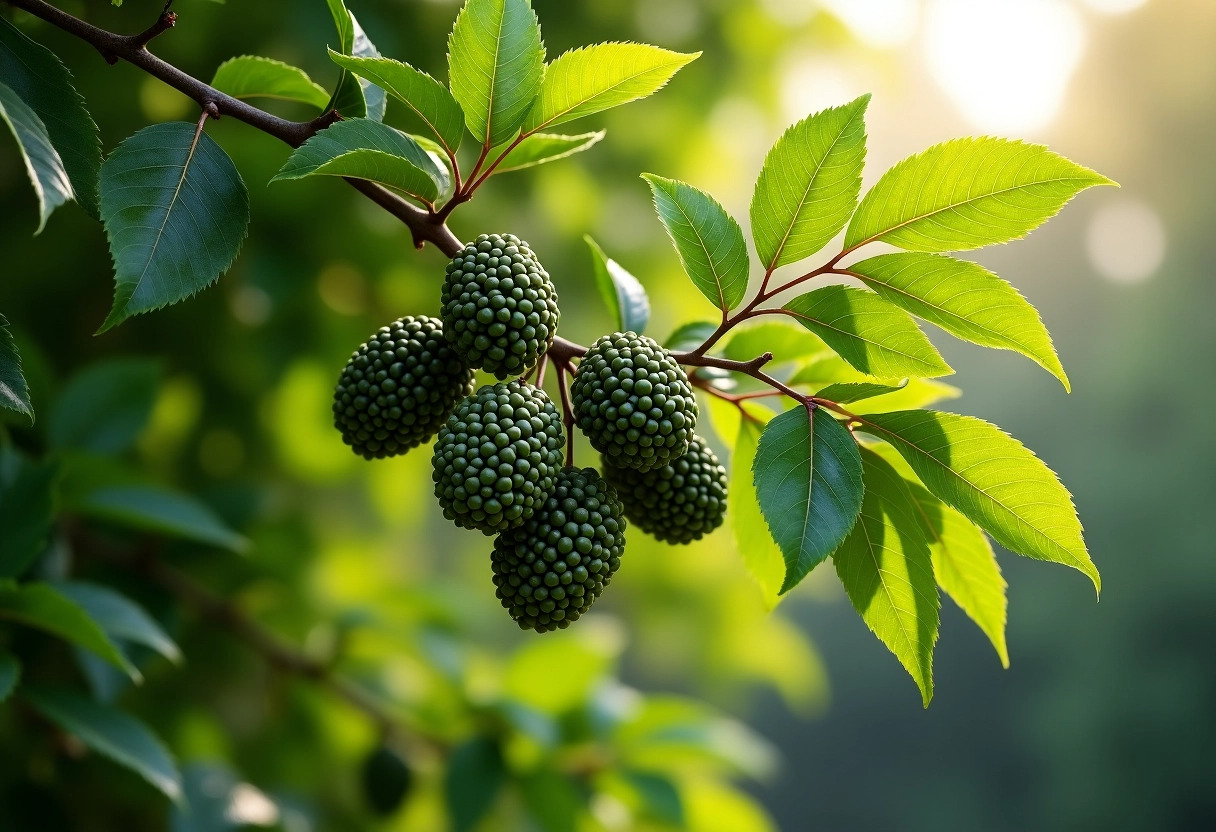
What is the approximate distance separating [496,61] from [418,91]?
0.06 meters

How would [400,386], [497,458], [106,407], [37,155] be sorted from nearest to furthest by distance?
[37,155] < [497,458] < [400,386] < [106,407]

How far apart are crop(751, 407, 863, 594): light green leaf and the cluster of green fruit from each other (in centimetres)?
7

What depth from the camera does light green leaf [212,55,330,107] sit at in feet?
2.69

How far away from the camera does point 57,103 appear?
0.69 metres

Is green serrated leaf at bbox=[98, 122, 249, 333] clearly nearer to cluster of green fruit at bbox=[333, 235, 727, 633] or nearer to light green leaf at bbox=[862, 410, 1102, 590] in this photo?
cluster of green fruit at bbox=[333, 235, 727, 633]

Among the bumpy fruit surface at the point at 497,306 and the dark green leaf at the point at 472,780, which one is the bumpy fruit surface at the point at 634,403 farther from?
the dark green leaf at the point at 472,780

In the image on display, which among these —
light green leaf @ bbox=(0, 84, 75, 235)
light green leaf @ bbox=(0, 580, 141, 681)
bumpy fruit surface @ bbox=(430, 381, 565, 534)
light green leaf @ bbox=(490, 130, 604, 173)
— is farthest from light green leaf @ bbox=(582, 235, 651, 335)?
light green leaf @ bbox=(0, 580, 141, 681)

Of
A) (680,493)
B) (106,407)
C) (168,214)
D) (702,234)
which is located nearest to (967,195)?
(702,234)

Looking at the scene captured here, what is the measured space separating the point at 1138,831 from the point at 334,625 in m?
11.4

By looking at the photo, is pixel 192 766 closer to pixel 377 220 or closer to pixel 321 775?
pixel 321 775

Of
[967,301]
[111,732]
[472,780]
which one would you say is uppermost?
[967,301]

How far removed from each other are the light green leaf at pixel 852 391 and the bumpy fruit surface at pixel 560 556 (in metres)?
0.19

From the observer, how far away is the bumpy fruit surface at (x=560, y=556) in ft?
2.27

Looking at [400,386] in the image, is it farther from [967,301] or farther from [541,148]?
[967,301]
